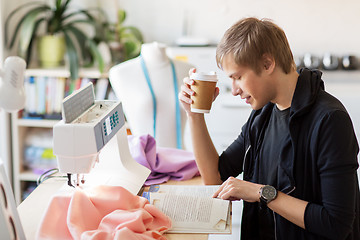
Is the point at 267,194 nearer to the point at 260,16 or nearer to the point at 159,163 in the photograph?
the point at 159,163

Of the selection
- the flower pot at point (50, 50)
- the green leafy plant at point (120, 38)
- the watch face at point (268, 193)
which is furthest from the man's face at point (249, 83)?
the flower pot at point (50, 50)

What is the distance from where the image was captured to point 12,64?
1282 mm

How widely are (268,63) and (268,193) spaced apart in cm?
41

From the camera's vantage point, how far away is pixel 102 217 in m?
1.53

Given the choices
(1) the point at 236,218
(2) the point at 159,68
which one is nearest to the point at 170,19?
(2) the point at 159,68

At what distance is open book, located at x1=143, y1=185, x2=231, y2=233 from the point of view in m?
1.57

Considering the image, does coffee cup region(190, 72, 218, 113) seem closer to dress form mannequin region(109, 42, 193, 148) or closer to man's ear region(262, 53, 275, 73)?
man's ear region(262, 53, 275, 73)

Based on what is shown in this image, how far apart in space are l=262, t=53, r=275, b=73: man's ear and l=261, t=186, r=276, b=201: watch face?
37 cm

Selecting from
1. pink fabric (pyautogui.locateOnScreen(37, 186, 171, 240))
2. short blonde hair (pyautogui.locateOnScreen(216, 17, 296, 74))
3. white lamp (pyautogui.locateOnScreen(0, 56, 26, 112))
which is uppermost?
short blonde hair (pyautogui.locateOnScreen(216, 17, 296, 74))

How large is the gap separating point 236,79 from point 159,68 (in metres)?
1.08

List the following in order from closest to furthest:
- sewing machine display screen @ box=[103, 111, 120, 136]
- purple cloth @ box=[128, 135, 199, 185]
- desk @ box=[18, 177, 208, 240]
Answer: desk @ box=[18, 177, 208, 240] < sewing machine display screen @ box=[103, 111, 120, 136] < purple cloth @ box=[128, 135, 199, 185]

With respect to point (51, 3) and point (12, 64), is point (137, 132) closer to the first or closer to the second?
point (12, 64)

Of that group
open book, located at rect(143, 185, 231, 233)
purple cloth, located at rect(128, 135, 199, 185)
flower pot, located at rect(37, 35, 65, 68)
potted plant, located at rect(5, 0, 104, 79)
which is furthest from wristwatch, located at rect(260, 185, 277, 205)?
flower pot, located at rect(37, 35, 65, 68)

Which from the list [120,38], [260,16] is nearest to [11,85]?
[120,38]
